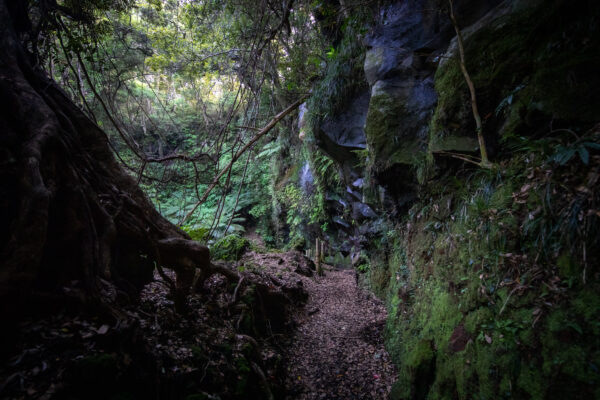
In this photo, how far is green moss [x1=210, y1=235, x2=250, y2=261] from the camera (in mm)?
6097

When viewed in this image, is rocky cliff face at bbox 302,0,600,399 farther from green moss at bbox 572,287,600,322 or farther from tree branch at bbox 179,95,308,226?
tree branch at bbox 179,95,308,226

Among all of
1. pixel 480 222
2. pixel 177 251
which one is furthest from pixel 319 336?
pixel 480 222

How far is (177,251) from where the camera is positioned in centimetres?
318

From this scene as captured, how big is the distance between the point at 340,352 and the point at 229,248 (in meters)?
3.63

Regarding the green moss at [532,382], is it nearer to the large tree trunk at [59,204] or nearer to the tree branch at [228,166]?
the large tree trunk at [59,204]

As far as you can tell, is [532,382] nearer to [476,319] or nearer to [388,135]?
[476,319]

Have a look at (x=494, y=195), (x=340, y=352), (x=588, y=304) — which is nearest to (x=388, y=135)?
(x=494, y=195)

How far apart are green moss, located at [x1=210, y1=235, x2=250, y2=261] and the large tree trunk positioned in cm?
287

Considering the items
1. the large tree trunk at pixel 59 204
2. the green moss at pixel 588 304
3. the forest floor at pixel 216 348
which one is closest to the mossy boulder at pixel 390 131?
the green moss at pixel 588 304

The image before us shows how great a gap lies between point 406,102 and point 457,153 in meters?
1.74

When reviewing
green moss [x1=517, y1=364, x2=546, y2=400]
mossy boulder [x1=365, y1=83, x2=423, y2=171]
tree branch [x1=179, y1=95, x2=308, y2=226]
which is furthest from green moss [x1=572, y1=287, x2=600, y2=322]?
tree branch [x1=179, y1=95, x2=308, y2=226]

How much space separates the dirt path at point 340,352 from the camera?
3303 millimetres

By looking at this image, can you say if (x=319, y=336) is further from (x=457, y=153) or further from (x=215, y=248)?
(x=457, y=153)

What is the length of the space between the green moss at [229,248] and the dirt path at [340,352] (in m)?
2.07
